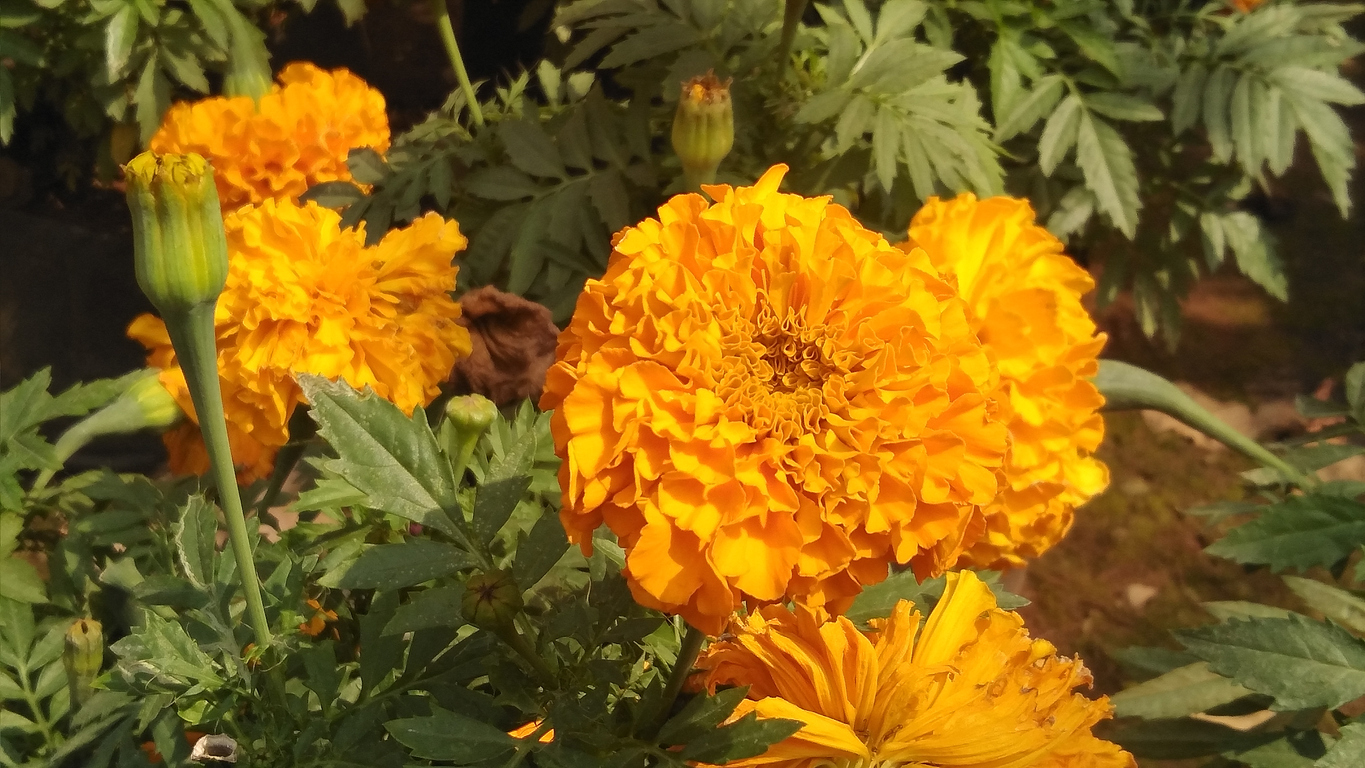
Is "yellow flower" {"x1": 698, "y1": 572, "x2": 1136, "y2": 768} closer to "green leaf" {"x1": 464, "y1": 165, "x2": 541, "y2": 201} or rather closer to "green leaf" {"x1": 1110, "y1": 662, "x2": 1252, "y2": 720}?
"green leaf" {"x1": 1110, "y1": 662, "x2": 1252, "y2": 720}

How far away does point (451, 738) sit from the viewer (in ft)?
1.34

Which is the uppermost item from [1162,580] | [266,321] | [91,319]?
[266,321]

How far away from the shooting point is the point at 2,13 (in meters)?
1.07

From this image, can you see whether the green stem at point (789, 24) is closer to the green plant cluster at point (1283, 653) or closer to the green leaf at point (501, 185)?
the green leaf at point (501, 185)

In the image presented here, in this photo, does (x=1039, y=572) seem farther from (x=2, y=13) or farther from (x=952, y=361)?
(x=2, y=13)


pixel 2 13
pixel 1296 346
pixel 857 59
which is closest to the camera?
pixel 857 59

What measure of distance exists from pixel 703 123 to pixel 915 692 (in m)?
0.39

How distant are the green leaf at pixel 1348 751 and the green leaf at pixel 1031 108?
2.51ft

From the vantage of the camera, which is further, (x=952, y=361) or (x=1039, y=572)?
(x=1039, y=572)

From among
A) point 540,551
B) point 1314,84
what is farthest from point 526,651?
point 1314,84

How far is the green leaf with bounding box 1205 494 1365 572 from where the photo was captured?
678mm

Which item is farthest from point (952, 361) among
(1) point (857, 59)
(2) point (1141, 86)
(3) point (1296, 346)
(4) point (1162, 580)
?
(3) point (1296, 346)

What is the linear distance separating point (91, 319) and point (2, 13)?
69 cm

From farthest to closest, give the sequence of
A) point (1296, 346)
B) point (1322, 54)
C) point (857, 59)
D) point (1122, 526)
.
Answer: point (1296, 346)
point (1122, 526)
point (1322, 54)
point (857, 59)
